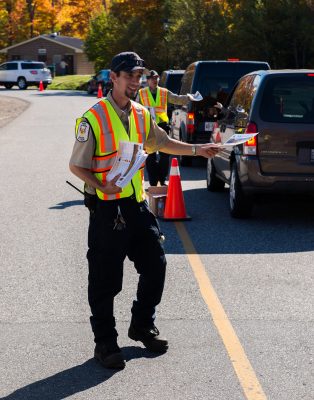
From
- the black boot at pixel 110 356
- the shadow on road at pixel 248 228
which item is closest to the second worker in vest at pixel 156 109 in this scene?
the shadow on road at pixel 248 228

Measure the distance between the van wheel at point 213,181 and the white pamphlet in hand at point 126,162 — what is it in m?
8.24

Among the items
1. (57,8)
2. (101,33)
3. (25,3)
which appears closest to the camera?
(101,33)

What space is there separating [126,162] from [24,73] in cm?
6787

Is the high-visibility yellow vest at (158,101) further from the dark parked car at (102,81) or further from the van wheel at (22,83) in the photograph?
the van wheel at (22,83)

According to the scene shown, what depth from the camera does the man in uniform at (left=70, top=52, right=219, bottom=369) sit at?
19.0 feet

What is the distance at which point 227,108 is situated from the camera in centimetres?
1302

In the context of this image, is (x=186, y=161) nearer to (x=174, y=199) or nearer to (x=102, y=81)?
(x=174, y=199)

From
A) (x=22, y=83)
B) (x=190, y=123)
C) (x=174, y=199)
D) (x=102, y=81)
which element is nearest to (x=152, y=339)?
(x=174, y=199)

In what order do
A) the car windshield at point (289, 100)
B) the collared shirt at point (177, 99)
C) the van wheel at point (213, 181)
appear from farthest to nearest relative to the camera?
the van wheel at point (213, 181) → the collared shirt at point (177, 99) → the car windshield at point (289, 100)

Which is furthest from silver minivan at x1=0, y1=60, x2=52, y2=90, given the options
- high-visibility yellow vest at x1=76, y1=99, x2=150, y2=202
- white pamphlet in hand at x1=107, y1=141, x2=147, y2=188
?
white pamphlet in hand at x1=107, y1=141, x2=147, y2=188

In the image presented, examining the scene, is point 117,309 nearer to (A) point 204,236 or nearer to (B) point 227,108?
(A) point 204,236

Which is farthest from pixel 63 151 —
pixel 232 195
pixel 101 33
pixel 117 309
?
pixel 101 33

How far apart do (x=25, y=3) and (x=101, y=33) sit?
3333 centimetres

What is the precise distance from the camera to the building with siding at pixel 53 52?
10712 cm
